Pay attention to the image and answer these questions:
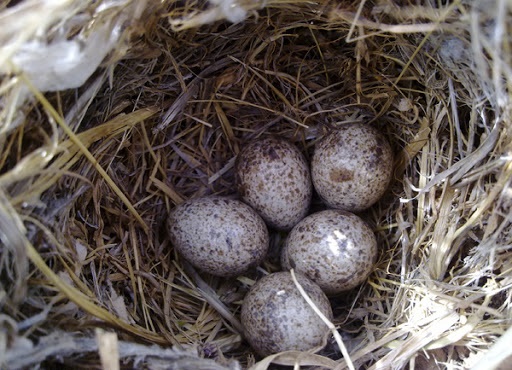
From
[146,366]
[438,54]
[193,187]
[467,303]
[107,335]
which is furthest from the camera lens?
[193,187]

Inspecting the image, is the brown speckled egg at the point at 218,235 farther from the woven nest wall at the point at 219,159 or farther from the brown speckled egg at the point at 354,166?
the brown speckled egg at the point at 354,166

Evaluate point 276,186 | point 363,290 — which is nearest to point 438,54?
point 276,186

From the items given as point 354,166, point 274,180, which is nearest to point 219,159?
point 274,180

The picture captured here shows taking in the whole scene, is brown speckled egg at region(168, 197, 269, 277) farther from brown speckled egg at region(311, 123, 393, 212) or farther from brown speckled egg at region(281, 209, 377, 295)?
brown speckled egg at region(311, 123, 393, 212)

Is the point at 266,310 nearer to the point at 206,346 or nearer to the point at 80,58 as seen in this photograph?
the point at 206,346

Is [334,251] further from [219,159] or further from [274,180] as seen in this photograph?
[219,159]

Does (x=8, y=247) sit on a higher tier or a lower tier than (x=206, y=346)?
higher
